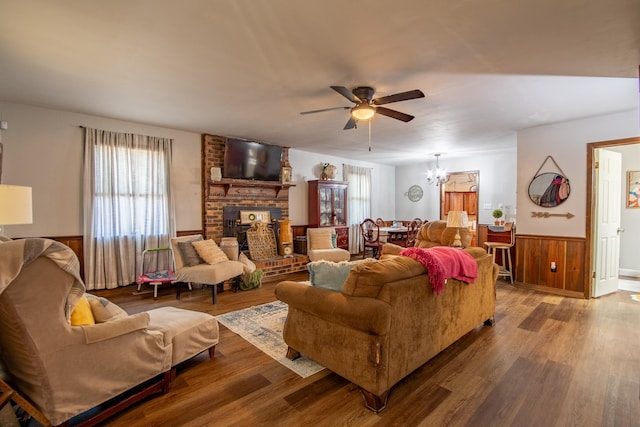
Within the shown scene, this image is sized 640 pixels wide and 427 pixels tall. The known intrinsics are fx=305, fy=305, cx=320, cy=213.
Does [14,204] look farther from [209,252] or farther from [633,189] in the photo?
[633,189]

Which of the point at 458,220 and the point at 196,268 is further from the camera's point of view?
the point at 196,268

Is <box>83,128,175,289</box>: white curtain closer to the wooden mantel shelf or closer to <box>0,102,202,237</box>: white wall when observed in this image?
<box>0,102,202,237</box>: white wall

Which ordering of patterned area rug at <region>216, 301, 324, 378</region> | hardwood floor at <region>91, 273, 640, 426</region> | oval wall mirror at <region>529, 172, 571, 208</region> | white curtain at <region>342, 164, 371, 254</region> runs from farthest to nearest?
white curtain at <region>342, 164, 371, 254</region> < oval wall mirror at <region>529, 172, 571, 208</region> < patterned area rug at <region>216, 301, 324, 378</region> < hardwood floor at <region>91, 273, 640, 426</region>

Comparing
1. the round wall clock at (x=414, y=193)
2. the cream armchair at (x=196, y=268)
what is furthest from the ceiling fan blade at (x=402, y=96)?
the round wall clock at (x=414, y=193)

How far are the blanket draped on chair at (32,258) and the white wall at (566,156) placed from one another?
18.0 feet

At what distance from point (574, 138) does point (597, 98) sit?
1.04m

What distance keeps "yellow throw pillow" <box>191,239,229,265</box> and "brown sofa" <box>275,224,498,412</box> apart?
2043 mm

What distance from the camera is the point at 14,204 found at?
194cm

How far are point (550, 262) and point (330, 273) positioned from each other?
4058 millimetres

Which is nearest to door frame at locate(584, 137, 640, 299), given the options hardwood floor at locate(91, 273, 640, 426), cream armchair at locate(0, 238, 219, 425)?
hardwood floor at locate(91, 273, 640, 426)

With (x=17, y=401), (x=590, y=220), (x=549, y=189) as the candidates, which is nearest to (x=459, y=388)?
(x=17, y=401)

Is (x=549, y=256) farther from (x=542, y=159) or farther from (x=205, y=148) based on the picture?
(x=205, y=148)

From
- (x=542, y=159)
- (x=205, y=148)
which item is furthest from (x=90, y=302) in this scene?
(x=542, y=159)

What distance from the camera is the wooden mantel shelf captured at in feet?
17.1
